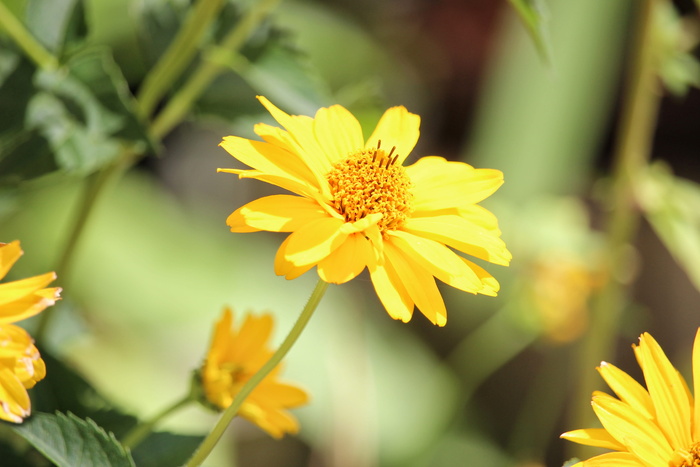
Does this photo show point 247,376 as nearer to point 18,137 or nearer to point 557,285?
point 18,137

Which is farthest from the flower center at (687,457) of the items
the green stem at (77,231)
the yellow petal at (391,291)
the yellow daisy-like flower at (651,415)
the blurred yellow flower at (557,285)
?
the blurred yellow flower at (557,285)

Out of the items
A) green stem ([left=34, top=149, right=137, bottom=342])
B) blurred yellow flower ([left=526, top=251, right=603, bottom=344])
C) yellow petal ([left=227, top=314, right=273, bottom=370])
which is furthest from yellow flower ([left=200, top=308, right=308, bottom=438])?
blurred yellow flower ([left=526, top=251, right=603, bottom=344])

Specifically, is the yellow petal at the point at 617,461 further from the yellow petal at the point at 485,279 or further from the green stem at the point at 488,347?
the green stem at the point at 488,347

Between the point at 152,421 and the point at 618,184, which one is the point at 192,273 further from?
the point at 152,421

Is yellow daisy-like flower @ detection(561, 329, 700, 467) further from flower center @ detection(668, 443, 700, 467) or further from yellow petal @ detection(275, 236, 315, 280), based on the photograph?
yellow petal @ detection(275, 236, 315, 280)

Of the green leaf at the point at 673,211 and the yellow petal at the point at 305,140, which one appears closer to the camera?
the yellow petal at the point at 305,140

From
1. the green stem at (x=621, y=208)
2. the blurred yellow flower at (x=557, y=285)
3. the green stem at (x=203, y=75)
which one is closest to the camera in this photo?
the green stem at (x=203, y=75)

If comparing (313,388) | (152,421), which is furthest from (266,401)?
(313,388)

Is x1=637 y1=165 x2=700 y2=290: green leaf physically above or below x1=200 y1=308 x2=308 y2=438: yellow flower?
above
